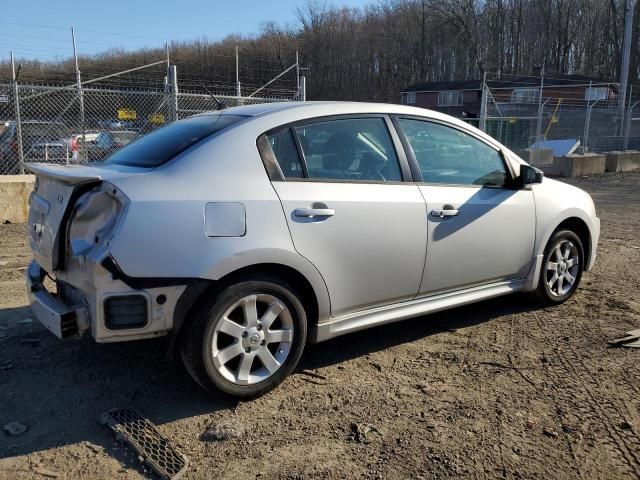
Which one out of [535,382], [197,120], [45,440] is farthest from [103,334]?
[535,382]

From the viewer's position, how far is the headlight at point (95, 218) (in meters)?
2.81

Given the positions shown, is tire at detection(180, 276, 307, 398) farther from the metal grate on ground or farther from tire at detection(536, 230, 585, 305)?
tire at detection(536, 230, 585, 305)

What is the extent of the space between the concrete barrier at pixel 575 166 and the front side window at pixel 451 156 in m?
12.4

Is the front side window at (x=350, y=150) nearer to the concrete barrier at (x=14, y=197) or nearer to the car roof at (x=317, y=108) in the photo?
the car roof at (x=317, y=108)

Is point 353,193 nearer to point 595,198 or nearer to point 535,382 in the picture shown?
point 535,382

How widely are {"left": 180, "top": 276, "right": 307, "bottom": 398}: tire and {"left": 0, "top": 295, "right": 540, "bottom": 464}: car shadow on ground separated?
0.16m

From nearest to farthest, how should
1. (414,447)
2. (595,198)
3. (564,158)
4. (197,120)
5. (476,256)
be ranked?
(414,447)
(197,120)
(476,256)
(595,198)
(564,158)

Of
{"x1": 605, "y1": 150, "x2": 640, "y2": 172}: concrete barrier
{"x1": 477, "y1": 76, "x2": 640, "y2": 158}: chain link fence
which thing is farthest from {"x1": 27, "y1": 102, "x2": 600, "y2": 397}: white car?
{"x1": 605, "y1": 150, "x2": 640, "y2": 172}: concrete barrier

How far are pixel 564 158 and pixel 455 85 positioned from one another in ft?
142

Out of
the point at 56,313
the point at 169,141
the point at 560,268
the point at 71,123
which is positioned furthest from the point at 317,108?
the point at 71,123

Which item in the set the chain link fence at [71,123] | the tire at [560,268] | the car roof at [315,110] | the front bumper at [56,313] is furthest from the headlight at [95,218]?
the chain link fence at [71,123]

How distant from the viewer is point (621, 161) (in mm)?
16938

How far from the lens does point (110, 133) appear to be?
1388cm

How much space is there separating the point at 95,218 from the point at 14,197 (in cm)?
602
